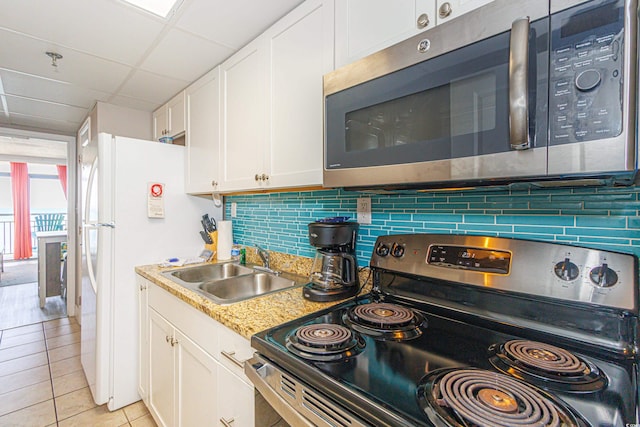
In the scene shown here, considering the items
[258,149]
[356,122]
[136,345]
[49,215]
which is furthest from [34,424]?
[49,215]

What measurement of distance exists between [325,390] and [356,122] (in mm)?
796

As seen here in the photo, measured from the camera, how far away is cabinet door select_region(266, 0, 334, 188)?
1245 mm

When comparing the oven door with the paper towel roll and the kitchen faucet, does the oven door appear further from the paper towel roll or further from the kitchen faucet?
the paper towel roll

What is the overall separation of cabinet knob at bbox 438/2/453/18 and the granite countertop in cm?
103

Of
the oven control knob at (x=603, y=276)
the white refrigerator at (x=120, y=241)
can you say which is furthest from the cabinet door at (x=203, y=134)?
the oven control knob at (x=603, y=276)

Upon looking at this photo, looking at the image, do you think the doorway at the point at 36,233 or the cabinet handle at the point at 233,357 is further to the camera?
the doorway at the point at 36,233

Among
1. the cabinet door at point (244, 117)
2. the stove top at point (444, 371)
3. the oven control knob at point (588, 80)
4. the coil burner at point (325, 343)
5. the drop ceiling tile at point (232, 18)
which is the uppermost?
the drop ceiling tile at point (232, 18)

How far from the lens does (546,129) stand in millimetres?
635

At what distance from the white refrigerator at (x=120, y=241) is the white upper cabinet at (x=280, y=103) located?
66cm

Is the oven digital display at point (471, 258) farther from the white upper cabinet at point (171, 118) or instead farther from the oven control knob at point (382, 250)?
the white upper cabinet at point (171, 118)

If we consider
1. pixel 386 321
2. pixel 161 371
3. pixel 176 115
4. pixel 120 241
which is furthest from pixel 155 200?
pixel 386 321

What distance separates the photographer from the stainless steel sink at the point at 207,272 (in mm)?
1913

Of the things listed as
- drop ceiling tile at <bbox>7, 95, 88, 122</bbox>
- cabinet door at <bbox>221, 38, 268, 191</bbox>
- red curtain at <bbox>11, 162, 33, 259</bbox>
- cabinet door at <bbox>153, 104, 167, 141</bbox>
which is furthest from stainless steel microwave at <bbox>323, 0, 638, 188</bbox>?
red curtain at <bbox>11, 162, 33, 259</bbox>

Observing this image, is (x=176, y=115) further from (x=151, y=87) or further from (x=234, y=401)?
(x=234, y=401)
